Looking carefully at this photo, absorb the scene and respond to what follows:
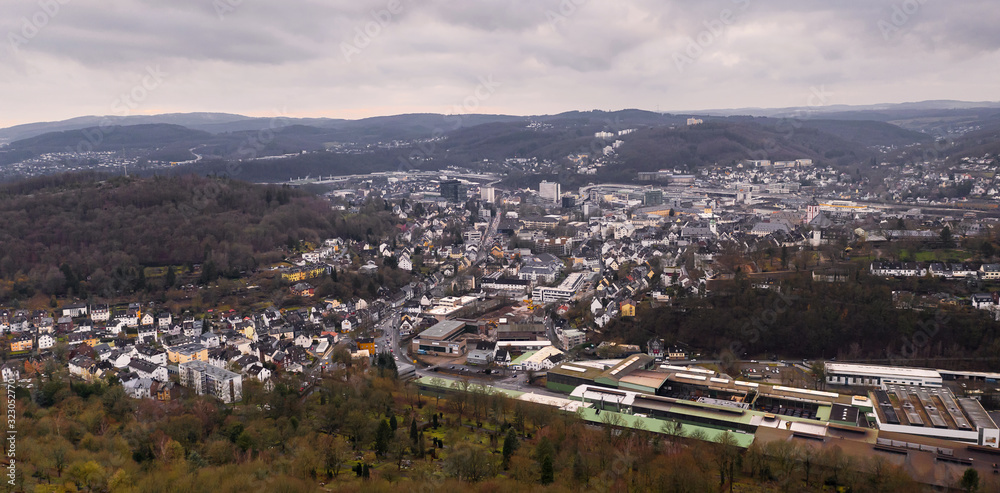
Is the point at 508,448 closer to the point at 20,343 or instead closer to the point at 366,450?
the point at 366,450

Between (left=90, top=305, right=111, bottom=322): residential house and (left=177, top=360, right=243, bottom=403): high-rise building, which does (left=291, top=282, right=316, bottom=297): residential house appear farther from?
(left=177, top=360, right=243, bottom=403): high-rise building

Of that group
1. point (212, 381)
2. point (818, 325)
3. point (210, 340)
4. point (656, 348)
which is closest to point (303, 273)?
point (210, 340)

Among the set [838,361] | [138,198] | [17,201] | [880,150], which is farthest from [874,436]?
[880,150]

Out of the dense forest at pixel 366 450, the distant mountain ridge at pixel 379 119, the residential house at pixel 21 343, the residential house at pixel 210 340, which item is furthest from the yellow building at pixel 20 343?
the distant mountain ridge at pixel 379 119

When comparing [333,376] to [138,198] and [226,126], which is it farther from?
[226,126]

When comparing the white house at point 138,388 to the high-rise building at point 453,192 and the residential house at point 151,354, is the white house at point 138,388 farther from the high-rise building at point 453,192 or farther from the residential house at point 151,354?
the high-rise building at point 453,192

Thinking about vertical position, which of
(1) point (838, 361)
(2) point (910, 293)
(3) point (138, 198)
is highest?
(3) point (138, 198)

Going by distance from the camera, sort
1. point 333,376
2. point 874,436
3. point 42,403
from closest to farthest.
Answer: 1. point 874,436
2. point 42,403
3. point 333,376
